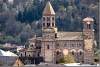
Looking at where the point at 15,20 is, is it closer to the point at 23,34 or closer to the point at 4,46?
the point at 23,34

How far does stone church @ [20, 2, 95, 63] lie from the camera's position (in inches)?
1197

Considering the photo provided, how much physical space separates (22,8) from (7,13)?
1.84m

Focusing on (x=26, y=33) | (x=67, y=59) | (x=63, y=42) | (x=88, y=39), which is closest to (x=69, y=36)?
(x=63, y=42)

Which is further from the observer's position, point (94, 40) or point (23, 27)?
point (23, 27)

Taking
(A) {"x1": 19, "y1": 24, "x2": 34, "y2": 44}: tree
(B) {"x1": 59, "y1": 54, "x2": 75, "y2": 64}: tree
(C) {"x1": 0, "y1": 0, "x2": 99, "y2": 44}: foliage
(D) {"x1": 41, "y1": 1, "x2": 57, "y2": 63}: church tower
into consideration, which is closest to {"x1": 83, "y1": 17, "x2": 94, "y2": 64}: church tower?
(B) {"x1": 59, "y1": 54, "x2": 75, "y2": 64}: tree

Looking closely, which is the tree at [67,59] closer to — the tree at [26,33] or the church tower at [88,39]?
the church tower at [88,39]

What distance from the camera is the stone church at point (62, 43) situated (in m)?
30.4

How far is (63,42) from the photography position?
102 feet

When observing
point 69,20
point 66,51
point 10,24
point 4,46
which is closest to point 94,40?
point 66,51

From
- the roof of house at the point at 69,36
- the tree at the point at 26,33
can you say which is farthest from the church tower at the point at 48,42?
the tree at the point at 26,33

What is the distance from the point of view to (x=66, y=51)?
3095cm

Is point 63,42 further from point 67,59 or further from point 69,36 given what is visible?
point 67,59

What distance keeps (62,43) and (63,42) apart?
0.08 m

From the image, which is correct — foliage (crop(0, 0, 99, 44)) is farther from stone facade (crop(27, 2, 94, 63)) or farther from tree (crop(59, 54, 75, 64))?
tree (crop(59, 54, 75, 64))
